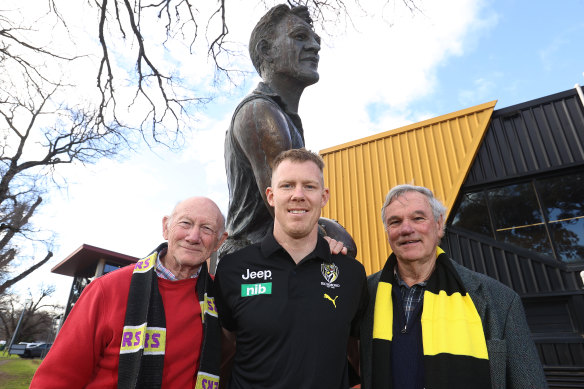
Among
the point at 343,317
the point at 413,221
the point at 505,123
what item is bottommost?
the point at 343,317

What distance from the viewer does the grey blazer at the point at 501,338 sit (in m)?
1.45

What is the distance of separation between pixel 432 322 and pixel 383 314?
0.77 ft

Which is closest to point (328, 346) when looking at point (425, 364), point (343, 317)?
point (343, 317)

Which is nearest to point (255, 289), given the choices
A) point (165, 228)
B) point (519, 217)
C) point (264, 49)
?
point (165, 228)

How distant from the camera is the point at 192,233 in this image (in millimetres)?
1562

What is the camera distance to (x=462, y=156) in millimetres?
8773

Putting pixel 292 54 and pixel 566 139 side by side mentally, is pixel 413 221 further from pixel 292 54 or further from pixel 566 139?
pixel 566 139

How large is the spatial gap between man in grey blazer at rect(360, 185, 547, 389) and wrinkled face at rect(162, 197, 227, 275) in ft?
3.06

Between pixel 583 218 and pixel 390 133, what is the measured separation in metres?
5.17

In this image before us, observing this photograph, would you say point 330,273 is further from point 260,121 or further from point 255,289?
point 260,121

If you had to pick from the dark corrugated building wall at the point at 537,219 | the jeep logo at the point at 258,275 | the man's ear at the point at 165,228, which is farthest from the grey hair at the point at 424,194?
the dark corrugated building wall at the point at 537,219

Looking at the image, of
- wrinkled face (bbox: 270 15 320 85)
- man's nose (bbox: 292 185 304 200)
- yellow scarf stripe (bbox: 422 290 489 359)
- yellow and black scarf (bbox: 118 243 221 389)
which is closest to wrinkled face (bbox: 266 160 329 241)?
man's nose (bbox: 292 185 304 200)

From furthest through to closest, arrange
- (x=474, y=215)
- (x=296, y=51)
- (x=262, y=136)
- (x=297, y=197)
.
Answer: (x=474, y=215), (x=296, y=51), (x=262, y=136), (x=297, y=197)

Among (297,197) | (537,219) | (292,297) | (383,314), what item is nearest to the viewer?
(292,297)
